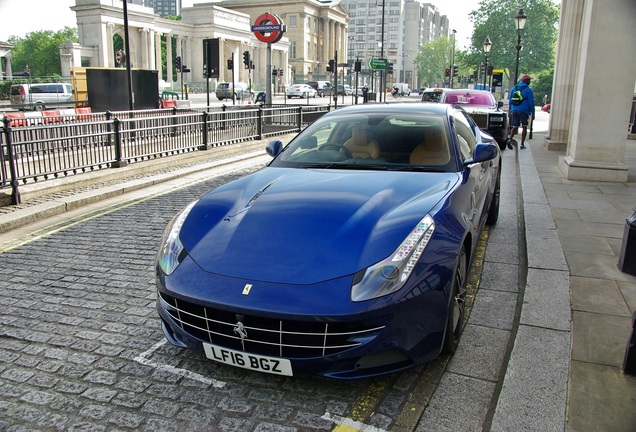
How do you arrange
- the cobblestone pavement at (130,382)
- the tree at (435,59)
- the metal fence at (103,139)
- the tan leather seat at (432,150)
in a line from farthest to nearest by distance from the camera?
the tree at (435,59), the metal fence at (103,139), the tan leather seat at (432,150), the cobblestone pavement at (130,382)

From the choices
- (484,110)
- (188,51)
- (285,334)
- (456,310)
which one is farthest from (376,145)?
(188,51)

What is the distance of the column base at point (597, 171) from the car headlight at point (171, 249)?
8.59 m

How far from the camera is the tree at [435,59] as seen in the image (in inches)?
5896

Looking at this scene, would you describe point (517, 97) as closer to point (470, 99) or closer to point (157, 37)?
point (470, 99)

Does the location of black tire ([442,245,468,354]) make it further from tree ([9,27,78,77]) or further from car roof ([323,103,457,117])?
tree ([9,27,78,77])

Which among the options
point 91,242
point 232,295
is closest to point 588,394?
point 232,295

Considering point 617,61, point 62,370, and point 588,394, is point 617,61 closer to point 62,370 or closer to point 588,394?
point 588,394

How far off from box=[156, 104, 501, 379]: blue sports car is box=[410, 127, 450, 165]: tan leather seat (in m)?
0.31

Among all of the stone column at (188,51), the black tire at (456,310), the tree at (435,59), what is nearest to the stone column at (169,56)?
the stone column at (188,51)

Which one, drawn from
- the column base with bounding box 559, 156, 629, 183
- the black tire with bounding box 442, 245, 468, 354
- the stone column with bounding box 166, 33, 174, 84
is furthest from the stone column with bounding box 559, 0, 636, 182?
the stone column with bounding box 166, 33, 174, 84

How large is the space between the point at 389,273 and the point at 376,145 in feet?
6.58

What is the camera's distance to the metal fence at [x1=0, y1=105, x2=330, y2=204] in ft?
29.5

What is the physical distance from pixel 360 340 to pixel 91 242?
15.8ft

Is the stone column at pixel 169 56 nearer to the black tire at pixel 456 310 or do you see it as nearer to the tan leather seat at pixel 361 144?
the tan leather seat at pixel 361 144
